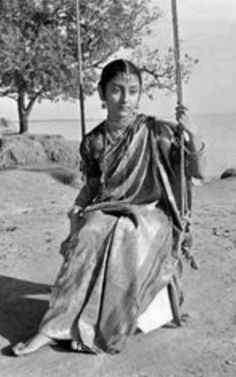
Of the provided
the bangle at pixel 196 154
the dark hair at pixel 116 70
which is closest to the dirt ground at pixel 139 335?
the bangle at pixel 196 154

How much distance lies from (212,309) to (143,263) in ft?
3.26

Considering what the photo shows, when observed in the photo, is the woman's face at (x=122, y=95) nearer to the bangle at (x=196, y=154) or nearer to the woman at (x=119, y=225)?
the woman at (x=119, y=225)

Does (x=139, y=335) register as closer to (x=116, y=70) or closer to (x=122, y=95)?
(x=122, y=95)

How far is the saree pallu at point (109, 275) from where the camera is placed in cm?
383

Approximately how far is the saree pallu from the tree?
11090 millimetres

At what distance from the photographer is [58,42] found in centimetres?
1506

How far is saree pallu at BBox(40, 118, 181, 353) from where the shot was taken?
3834 millimetres

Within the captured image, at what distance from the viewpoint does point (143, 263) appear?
391 centimetres

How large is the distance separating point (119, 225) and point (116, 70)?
3.15 feet

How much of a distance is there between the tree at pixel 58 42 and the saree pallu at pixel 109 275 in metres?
11.1

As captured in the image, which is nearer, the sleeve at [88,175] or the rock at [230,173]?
the sleeve at [88,175]

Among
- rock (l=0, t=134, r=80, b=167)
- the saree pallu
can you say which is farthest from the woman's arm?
rock (l=0, t=134, r=80, b=167)

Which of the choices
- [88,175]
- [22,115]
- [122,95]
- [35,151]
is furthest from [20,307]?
[22,115]

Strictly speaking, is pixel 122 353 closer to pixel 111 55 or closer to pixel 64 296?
pixel 64 296
